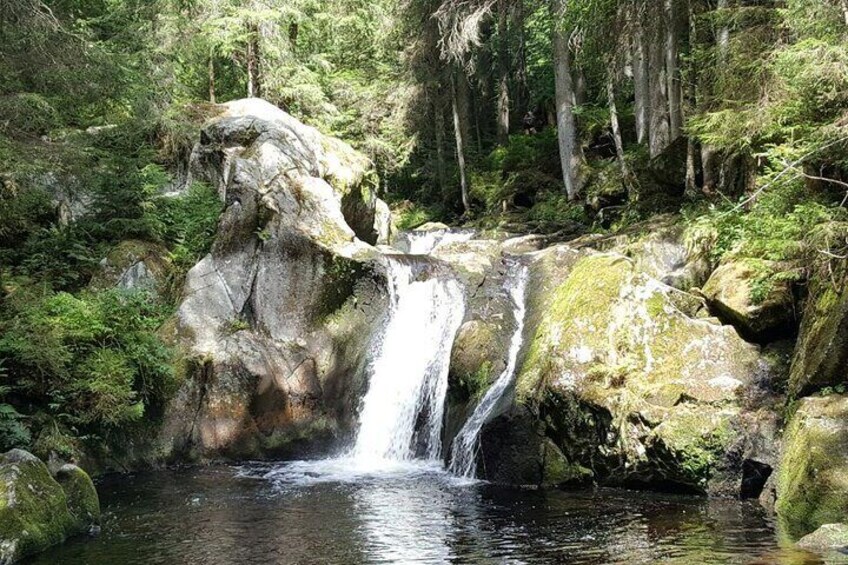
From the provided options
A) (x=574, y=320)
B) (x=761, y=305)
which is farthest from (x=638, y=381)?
(x=761, y=305)

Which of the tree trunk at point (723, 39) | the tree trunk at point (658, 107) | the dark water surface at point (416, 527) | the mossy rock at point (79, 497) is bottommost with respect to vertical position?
the dark water surface at point (416, 527)

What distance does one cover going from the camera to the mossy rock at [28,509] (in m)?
6.98

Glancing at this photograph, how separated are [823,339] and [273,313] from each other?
9845mm

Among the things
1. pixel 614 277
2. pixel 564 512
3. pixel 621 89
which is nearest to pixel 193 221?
pixel 614 277

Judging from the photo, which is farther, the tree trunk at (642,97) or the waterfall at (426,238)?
the waterfall at (426,238)

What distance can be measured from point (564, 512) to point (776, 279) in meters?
4.16

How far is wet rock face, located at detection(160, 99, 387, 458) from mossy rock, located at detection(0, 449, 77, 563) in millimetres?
4684

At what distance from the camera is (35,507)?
737 centimetres

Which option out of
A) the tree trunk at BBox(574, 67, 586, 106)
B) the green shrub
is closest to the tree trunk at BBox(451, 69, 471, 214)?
the tree trunk at BBox(574, 67, 586, 106)

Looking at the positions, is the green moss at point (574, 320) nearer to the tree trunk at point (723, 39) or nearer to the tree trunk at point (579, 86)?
the tree trunk at point (723, 39)

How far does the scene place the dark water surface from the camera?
649 cm

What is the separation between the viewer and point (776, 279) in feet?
29.7

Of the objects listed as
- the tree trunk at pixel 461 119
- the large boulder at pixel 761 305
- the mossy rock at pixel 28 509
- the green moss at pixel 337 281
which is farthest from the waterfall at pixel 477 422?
the tree trunk at pixel 461 119

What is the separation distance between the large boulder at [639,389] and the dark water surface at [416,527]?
1.44 feet
